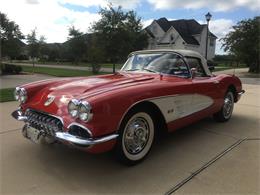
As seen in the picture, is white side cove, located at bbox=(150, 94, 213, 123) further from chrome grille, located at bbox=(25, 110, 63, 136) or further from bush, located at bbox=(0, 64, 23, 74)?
bush, located at bbox=(0, 64, 23, 74)

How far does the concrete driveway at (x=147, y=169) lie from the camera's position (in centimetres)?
271

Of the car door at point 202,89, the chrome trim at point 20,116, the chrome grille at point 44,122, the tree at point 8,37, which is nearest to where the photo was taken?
the chrome grille at point 44,122

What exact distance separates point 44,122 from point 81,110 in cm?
61

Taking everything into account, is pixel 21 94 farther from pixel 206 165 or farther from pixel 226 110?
pixel 226 110

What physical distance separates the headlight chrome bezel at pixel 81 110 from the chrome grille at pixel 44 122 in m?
0.23

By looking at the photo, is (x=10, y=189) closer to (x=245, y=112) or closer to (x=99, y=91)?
(x=99, y=91)

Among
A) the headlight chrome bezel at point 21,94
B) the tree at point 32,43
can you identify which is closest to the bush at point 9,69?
the tree at point 32,43

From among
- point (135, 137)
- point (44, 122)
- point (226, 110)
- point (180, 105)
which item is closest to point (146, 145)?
point (135, 137)

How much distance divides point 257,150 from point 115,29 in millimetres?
16673

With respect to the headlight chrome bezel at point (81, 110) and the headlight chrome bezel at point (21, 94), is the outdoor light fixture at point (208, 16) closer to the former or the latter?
the headlight chrome bezel at point (21, 94)

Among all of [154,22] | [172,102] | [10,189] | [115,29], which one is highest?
[154,22]

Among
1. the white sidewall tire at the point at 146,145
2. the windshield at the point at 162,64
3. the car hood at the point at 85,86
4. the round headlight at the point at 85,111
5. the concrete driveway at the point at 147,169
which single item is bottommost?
the concrete driveway at the point at 147,169

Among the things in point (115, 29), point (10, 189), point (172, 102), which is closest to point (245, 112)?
point (172, 102)

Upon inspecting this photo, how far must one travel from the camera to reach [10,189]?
2.67 m
